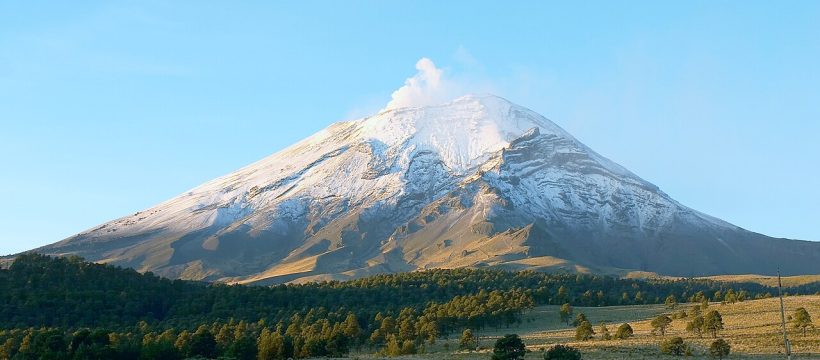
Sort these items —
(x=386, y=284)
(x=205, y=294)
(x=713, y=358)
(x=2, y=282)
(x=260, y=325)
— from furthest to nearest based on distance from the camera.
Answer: (x=386, y=284) < (x=205, y=294) < (x=2, y=282) < (x=260, y=325) < (x=713, y=358)

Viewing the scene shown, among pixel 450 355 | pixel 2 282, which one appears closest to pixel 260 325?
pixel 450 355

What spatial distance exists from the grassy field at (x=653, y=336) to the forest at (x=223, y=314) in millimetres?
5020

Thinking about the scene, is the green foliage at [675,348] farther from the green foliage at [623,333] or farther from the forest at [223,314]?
the forest at [223,314]

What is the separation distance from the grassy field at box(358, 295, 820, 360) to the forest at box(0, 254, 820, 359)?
5.02 metres

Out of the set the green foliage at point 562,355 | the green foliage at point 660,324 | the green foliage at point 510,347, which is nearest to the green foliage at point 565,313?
the green foliage at point 660,324

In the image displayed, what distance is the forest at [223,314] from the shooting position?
8662cm

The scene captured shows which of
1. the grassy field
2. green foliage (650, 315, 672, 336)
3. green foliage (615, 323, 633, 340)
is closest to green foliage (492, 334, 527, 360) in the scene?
the grassy field

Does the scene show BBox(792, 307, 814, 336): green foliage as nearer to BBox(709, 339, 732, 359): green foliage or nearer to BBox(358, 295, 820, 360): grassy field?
BBox(358, 295, 820, 360): grassy field

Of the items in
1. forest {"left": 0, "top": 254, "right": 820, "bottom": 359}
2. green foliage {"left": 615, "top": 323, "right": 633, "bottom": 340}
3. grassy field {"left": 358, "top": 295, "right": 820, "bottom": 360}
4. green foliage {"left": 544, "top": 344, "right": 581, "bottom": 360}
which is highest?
forest {"left": 0, "top": 254, "right": 820, "bottom": 359}

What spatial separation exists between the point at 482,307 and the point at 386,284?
54391 mm

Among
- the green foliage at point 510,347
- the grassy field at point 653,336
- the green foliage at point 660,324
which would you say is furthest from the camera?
the green foliage at point 660,324

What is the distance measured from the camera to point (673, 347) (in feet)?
243

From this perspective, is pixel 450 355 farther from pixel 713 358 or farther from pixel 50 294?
pixel 50 294

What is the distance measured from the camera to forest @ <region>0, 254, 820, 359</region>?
8662 cm
